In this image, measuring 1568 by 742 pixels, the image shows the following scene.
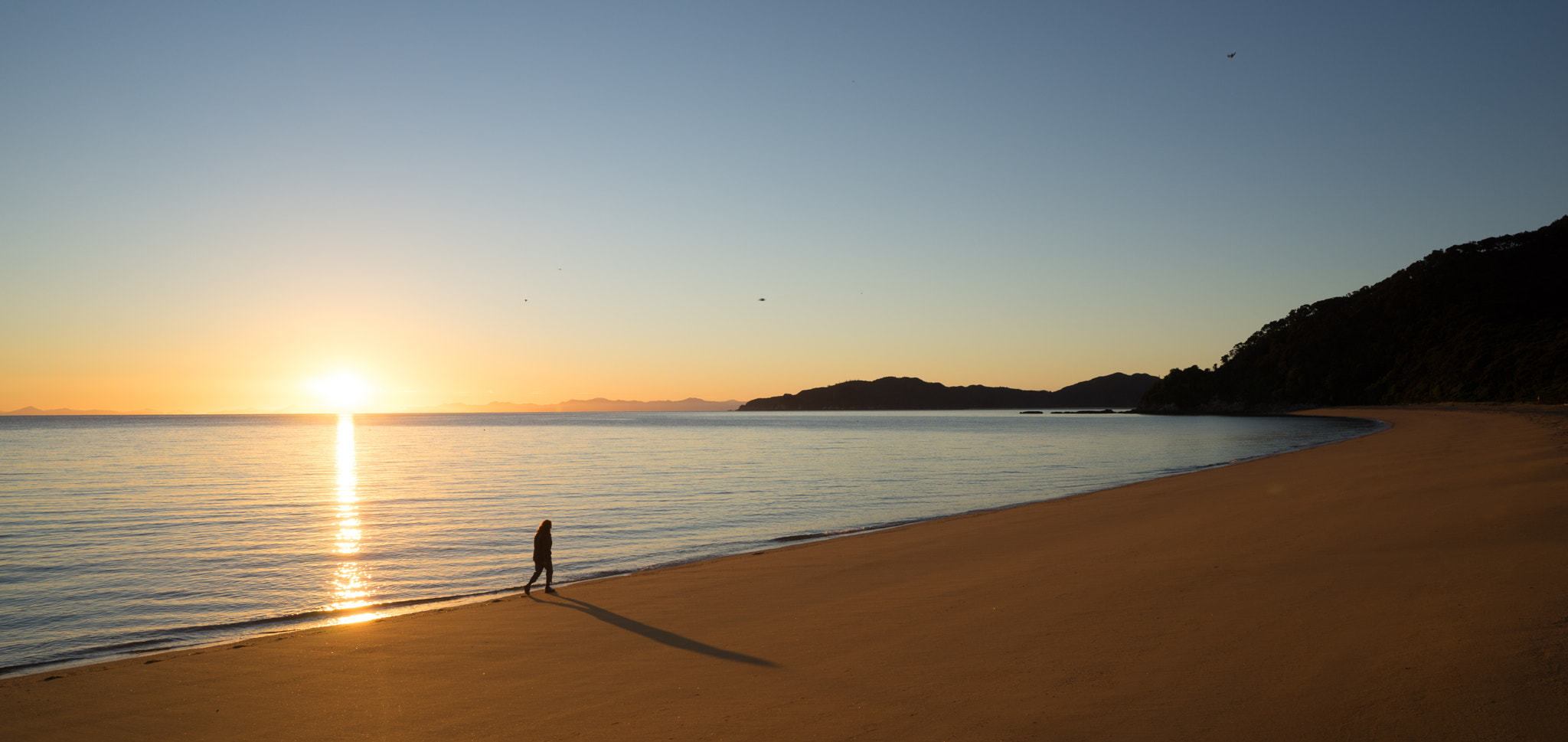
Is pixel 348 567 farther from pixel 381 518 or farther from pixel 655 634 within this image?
pixel 655 634

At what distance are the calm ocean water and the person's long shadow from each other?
3414mm

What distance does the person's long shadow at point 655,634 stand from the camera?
30.5ft

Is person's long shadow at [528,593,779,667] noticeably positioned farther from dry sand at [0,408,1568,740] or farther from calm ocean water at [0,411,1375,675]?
calm ocean water at [0,411,1375,675]

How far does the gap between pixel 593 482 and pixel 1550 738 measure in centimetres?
3872

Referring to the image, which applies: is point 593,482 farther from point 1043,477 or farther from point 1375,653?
point 1375,653

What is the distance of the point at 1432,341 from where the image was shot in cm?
12719

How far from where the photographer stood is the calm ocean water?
14430mm

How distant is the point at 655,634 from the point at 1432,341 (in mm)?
157261

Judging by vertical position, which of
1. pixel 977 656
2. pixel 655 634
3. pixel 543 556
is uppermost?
pixel 543 556

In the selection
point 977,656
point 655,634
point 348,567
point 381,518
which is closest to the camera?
point 977,656

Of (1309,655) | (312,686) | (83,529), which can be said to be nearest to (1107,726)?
(1309,655)

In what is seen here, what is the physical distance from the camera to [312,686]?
8.92 metres

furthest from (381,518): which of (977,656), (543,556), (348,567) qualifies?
(977,656)

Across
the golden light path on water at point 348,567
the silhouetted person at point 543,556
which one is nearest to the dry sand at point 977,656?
the silhouetted person at point 543,556
